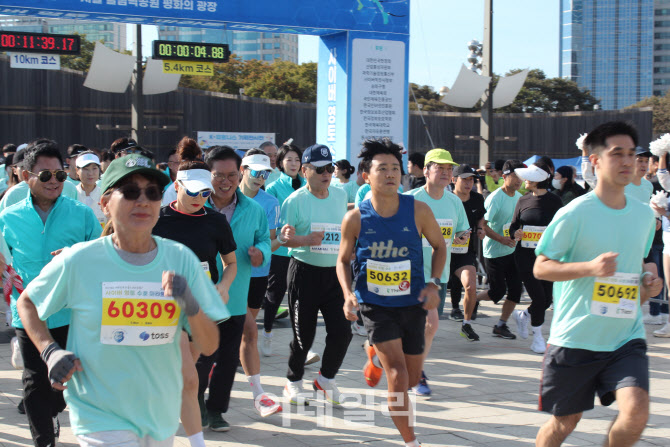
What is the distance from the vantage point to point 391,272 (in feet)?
16.9

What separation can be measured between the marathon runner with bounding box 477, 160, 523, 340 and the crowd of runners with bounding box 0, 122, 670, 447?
578 mm

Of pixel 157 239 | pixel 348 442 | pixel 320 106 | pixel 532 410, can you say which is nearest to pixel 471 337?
pixel 532 410

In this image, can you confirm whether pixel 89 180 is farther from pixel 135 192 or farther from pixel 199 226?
pixel 135 192

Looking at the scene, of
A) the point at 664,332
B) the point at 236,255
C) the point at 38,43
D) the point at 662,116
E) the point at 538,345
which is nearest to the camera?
the point at 236,255

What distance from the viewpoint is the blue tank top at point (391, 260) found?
17.0ft

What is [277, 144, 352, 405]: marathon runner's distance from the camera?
250 inches

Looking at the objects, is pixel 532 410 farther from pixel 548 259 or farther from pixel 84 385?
pixel 84 385

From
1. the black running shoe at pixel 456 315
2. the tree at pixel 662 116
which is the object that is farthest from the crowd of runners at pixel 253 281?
the tree at pixel 662 116

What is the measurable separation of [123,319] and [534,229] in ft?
20.4

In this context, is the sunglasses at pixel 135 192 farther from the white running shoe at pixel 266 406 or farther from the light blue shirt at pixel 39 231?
the white running shoe at pixel 266 406

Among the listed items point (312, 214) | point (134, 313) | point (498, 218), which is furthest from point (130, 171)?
point (498, 218)

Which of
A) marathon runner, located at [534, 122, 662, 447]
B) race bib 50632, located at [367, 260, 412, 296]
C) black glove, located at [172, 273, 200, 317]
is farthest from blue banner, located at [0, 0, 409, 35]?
black glove, located at [172, 273, 200, 317]

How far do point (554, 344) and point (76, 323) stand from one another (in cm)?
237

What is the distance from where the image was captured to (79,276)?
3.14 m
